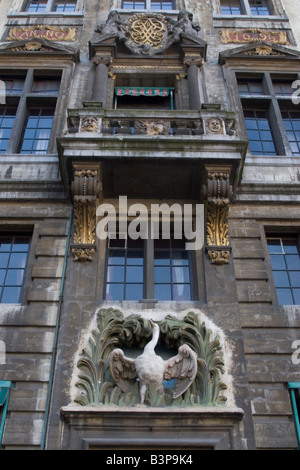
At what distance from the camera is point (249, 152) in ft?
49.9

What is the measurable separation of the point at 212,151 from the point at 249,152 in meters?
2.86

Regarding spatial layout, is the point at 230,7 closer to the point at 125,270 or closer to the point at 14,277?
the point at 125,270

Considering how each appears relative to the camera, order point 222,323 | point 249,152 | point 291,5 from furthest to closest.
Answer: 1. point 291,5
2. point 249,152
3. point 222,323

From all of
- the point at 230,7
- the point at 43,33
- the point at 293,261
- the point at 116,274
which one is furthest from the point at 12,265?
the point at 230,7

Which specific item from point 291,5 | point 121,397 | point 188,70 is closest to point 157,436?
point 121,397

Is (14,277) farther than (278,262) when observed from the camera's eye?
No

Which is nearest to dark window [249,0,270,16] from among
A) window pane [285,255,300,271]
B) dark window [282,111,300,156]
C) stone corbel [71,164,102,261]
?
dark window [282,111,300,156]

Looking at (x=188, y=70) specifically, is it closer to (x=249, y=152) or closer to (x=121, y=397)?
(x=249, y=152)

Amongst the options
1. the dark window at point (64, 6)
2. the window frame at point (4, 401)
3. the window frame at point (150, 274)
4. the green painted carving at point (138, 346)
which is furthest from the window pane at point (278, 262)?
the dark window at point (64, 6)

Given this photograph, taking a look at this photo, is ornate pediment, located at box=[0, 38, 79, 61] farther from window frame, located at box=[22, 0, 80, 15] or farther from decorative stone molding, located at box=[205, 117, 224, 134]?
decorative stone molding, located at box=[205, 117, 224, 134]

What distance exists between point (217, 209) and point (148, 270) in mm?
2321

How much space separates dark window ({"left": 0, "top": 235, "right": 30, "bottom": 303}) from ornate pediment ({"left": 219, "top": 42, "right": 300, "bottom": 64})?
982cm

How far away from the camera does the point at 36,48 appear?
1814cm

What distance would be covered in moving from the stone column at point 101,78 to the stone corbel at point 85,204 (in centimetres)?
384
